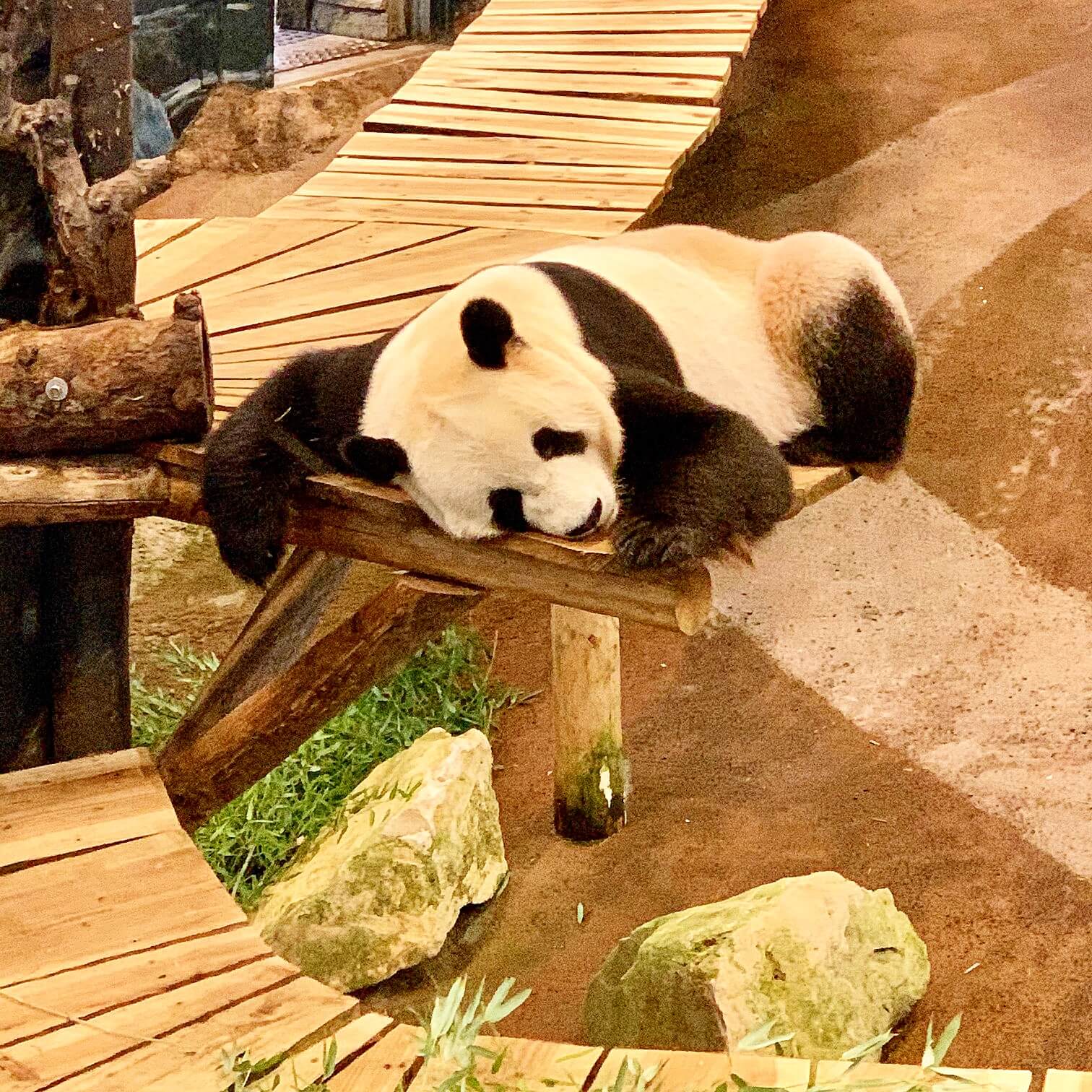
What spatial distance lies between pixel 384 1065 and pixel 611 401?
1.11m

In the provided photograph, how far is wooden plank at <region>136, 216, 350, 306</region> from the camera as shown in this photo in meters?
3.45

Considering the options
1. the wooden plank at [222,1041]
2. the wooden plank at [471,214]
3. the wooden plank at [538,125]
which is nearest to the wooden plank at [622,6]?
the wooden plank at [538,125]

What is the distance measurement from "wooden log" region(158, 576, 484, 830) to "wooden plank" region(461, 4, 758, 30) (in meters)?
3.31

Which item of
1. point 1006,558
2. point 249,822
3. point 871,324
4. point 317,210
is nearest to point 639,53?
point 317,210

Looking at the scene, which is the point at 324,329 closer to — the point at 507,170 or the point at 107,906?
the point at 507,170

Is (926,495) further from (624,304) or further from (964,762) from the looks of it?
(624,304)

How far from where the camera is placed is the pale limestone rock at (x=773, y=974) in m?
2.98

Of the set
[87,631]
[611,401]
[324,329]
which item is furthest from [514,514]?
[87,631]

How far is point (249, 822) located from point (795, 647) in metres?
1.94

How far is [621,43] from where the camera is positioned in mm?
5184

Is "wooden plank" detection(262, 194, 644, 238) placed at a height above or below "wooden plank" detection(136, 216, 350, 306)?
above

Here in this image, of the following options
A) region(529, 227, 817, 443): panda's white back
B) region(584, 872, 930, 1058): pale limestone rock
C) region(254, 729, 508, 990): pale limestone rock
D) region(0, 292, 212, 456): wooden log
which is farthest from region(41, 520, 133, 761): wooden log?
region(584, 872, 930, 1058): pale limestone rock

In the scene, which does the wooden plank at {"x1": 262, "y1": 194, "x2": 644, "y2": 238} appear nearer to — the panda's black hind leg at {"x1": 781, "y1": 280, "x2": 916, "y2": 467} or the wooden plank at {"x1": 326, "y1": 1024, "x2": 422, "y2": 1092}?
the panda's black hind leg at {"x1": 781, "y1": 280, "x2": 916, "y2": 467}

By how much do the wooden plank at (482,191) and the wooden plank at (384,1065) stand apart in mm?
2660
